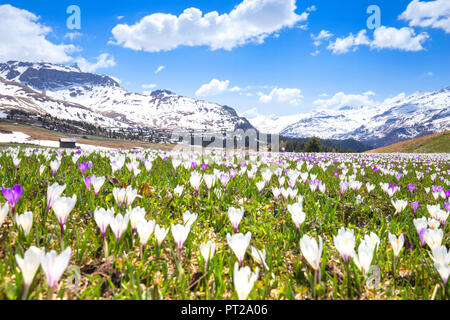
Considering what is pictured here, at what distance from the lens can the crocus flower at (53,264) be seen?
1.28 m

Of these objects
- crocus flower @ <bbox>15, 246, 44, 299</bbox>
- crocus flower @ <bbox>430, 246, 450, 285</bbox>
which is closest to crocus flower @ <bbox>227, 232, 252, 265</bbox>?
crocus flower @ <bbox>15, 246, 44, 299</bbox>

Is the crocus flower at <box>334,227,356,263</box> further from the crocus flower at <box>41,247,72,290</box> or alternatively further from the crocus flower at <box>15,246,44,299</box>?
the crocus flower at <box>15,246,44,299</box>

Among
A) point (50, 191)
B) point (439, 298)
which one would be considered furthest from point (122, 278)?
point (439, 298)

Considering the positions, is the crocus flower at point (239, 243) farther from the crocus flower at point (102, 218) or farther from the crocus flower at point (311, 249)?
the crocus flower at point (102, 218)

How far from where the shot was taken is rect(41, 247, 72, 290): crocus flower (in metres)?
1.28

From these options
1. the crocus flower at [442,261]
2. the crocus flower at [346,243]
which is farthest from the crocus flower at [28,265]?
the crocus flower at [442,261]

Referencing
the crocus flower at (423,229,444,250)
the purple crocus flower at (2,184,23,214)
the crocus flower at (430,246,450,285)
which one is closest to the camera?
the crocus flower at (430,246,450,285)

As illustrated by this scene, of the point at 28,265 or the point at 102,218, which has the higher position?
the point at 102,218

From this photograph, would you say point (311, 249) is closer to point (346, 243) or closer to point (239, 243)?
point (346, 243)

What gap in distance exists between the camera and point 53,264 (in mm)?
1321

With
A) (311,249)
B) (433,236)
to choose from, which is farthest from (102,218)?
(433,236)
